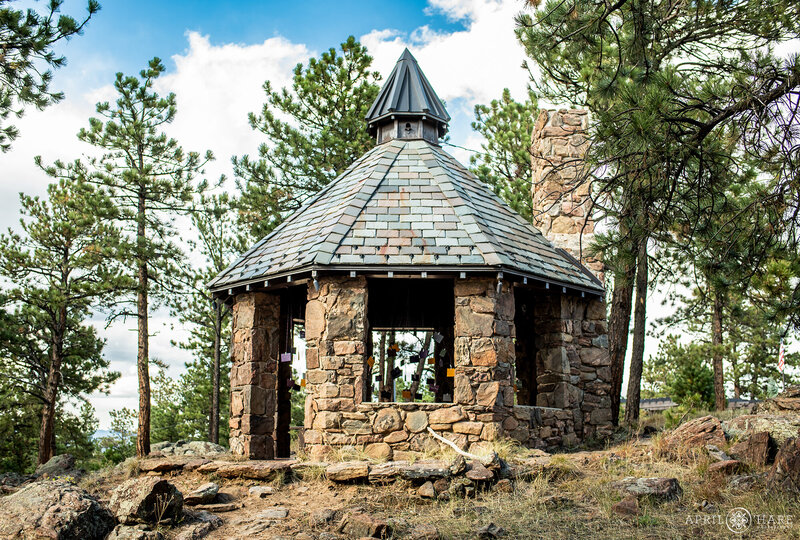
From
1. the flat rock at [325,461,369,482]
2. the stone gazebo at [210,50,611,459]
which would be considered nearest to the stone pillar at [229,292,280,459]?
the stone gazebo at [210,50,611,459]

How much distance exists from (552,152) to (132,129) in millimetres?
9779

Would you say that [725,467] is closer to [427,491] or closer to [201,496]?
[427,491]

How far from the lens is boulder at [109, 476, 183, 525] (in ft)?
22.0

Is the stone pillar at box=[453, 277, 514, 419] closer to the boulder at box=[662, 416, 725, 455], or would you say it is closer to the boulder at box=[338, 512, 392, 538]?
the boulder at box=[662, 416, 725, 455]

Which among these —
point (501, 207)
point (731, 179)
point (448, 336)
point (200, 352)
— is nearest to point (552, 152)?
point (501, 207)

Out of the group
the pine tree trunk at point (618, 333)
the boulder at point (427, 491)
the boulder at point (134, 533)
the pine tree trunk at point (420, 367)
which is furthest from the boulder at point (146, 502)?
the pine tree trunk at point (618, 333)

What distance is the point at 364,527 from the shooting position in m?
6.41

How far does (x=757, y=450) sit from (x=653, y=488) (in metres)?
1.74

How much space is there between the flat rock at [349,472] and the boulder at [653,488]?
2.75m

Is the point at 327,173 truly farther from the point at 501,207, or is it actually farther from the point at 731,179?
the point at 731,179

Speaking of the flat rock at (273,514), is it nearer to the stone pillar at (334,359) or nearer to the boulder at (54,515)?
the boulder at (54,515)

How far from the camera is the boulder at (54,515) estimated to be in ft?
20.7

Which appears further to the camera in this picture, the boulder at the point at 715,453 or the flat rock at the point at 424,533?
the boulder at the point at 715,453

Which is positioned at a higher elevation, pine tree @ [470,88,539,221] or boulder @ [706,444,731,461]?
pine tree @ [470,88,539,221]
